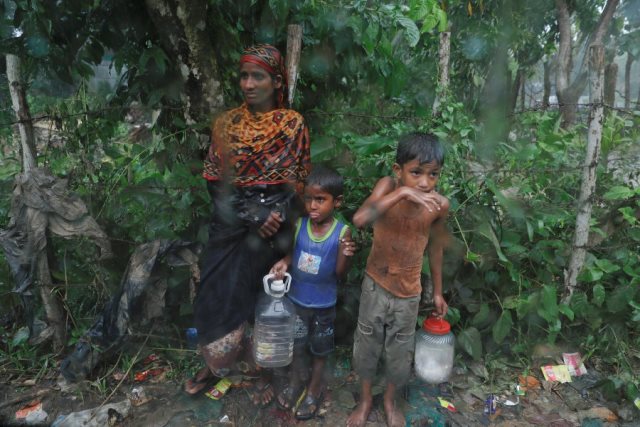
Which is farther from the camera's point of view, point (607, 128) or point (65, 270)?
point (607, 128)

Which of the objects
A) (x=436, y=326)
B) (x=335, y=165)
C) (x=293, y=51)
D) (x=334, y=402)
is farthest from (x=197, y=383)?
(x=293, y=51)

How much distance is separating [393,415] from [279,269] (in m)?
Result: 1.08

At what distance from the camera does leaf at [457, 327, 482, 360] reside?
2943mm

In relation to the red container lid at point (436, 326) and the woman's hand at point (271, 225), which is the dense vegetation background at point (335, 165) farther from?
the woman's hand at point (271, 225)

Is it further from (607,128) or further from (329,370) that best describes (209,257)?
(607,128)

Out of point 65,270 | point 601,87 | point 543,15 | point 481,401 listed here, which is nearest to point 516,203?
point 601,87

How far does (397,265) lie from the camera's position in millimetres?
2346

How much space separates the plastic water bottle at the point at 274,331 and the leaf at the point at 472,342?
1.18 m

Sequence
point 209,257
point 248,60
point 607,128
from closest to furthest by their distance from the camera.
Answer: point 248,60 < point 209,257 < point 607,128

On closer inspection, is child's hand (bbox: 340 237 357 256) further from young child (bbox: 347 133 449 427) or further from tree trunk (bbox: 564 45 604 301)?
tree trunk (bbox: 564 45 604 301)

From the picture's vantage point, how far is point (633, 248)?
3090 mm

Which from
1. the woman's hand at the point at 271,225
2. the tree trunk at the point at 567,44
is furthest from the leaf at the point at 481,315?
the tree trunk at the point at 567,44

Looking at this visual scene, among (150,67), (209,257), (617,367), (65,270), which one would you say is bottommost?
(617,367)

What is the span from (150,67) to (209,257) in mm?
1274
